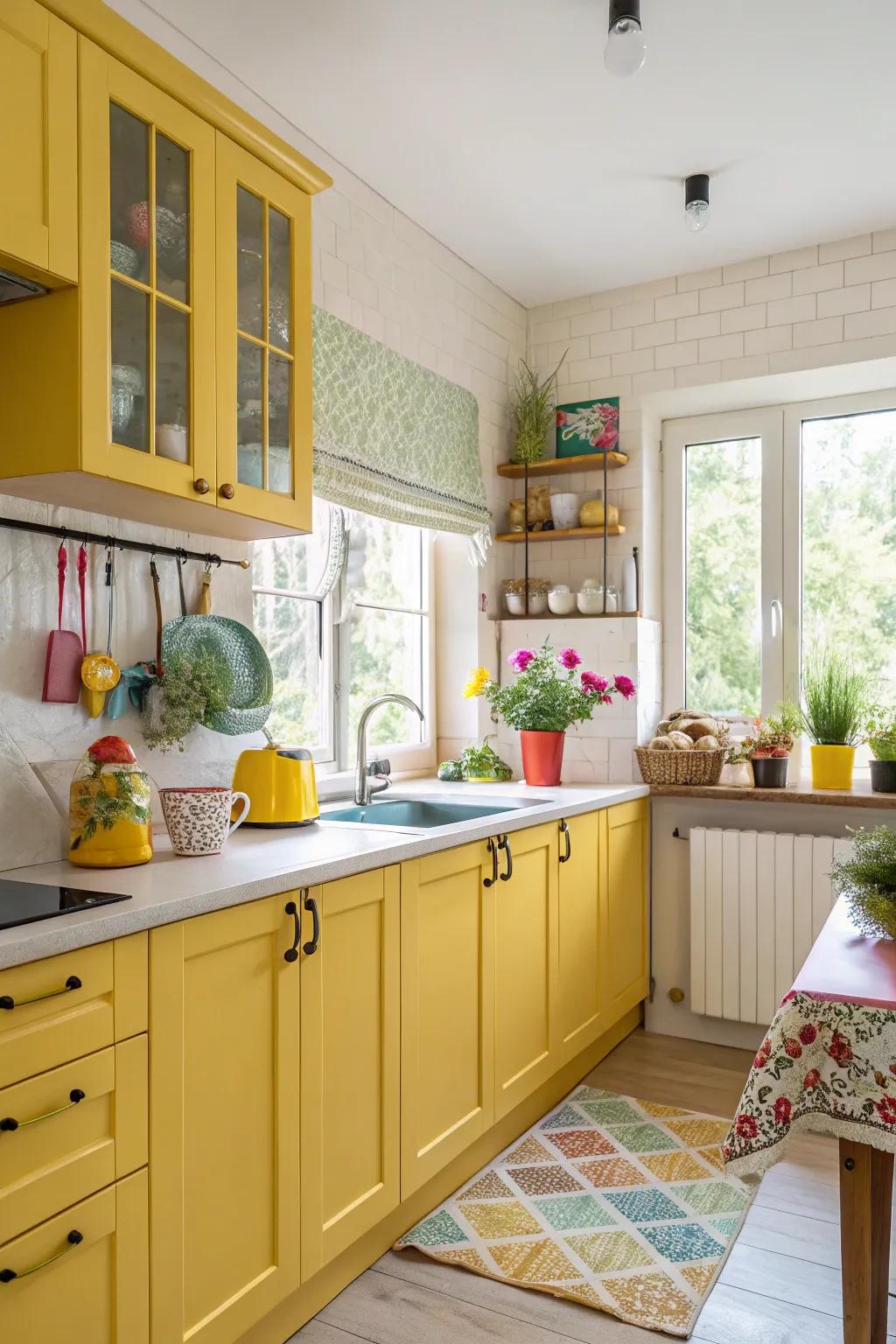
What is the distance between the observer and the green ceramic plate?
2291mm

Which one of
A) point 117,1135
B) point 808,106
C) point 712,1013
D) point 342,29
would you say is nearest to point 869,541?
point 808,106

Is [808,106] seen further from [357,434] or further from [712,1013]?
[712,1013]

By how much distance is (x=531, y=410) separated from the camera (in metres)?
3.81

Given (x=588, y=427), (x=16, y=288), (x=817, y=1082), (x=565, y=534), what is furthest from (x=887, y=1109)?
(x=588, y=427)

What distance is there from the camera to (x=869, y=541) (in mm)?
3582

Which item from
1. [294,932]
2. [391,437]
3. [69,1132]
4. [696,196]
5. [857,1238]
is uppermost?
[696,196]

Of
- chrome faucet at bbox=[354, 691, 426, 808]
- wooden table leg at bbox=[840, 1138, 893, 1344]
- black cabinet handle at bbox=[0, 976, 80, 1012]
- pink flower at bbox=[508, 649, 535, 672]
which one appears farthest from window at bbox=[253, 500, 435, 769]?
wooden table leg at bbox=[840, 1138, 893, 1344]

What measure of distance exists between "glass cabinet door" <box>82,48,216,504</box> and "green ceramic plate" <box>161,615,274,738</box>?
1.37 ft

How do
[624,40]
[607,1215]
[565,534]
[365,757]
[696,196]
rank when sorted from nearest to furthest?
[624,40], [607,1215], [365,757], [696,196], [565,534]

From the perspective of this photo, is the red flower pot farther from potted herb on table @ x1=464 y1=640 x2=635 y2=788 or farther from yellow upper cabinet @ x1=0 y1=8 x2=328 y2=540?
yellow upper cabinet @ x1=0 y1=8 x2=328 y2=540

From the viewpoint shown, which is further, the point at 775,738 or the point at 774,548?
the point at 774,548

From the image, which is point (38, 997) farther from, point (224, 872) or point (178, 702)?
point (178, 702)

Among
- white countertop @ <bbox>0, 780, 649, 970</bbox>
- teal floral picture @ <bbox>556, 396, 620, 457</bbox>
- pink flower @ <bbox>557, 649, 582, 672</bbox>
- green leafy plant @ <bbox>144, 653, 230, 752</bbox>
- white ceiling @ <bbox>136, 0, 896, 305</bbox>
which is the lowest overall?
white countertop @ <bbox>0, 780, 649, 970</bbox>

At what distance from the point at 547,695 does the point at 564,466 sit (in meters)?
0.94
